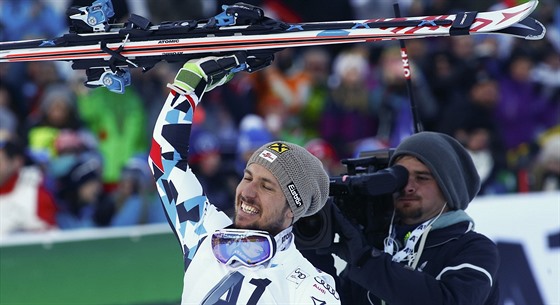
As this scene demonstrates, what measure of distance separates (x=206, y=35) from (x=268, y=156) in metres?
0.59

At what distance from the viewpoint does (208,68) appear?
4062 mm

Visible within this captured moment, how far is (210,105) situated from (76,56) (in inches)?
191

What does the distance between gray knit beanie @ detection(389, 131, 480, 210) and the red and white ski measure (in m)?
0.61

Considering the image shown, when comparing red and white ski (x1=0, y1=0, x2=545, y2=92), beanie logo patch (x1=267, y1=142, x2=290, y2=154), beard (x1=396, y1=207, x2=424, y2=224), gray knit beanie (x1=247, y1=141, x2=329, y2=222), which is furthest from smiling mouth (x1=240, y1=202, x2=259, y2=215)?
beard (x1=396, y1=207, x2=424, y2=224)

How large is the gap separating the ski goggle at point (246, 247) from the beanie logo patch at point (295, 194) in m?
0.20

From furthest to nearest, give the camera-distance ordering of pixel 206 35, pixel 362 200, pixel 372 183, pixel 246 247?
pixel 362 200 < pixel 372 183 < pixel 206 35 < pixel 246 247

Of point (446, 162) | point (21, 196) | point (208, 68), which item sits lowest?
point (21, 196)

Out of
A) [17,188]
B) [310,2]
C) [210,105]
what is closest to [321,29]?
[17,188]

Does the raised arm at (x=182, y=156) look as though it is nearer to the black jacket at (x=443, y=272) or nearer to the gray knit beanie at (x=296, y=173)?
the gray knit beanie at (x=296, y=173)

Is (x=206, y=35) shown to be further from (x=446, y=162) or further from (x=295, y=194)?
(x=446, y=162)

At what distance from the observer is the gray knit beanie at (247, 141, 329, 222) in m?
3.89

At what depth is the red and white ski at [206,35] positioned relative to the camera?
401cm

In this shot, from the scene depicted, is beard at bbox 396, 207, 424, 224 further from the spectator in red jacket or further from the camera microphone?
the spectator in red jacket

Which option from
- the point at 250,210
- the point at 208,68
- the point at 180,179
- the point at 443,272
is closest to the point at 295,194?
the point at 250,210
